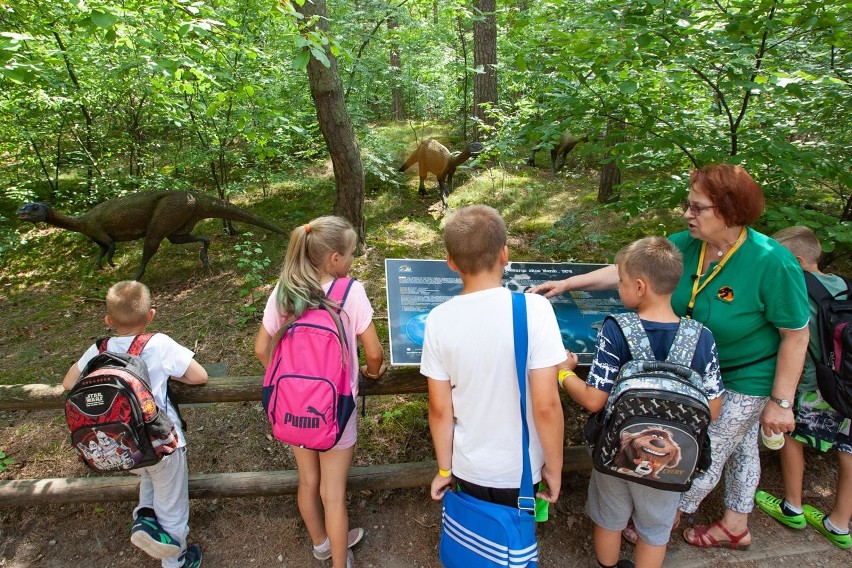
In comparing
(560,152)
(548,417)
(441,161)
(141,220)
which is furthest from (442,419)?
(560,152)

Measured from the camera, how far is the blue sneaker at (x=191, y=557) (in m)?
2.44

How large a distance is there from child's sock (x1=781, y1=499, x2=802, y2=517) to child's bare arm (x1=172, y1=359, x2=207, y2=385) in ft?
10.9

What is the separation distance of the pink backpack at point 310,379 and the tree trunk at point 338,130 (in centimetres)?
343

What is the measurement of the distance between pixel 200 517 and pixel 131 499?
0.40 m

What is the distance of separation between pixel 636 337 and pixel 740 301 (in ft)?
1.72

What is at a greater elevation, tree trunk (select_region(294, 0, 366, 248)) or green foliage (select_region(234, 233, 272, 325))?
tree trunk (select_region(294, 0, 366, 248))

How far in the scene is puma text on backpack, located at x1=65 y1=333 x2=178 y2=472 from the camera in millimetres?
1937

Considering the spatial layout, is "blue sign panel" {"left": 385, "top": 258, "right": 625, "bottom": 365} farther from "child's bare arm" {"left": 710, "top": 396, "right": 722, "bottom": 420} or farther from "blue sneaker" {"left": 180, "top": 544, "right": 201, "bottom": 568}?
"blue sneaker" {"left": 180, "top": 544, "right": 201, "bottom": 568}

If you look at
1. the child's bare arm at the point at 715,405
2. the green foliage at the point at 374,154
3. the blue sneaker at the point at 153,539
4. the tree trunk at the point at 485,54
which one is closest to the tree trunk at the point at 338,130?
the green foliage at the point at 374,154

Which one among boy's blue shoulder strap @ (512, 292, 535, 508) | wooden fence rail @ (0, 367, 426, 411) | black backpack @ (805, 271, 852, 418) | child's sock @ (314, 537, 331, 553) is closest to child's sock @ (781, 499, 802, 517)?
black backpack @ (805, 271, 852, 418)

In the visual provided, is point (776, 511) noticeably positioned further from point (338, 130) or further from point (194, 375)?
point (338, 130)

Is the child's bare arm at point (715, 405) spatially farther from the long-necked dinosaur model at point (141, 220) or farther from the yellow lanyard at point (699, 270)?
the long-necked dinosaur model at point (141, 220)

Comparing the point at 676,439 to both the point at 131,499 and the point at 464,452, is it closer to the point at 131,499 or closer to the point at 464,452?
the point at 464,452

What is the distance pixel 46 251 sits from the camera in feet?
22.7
